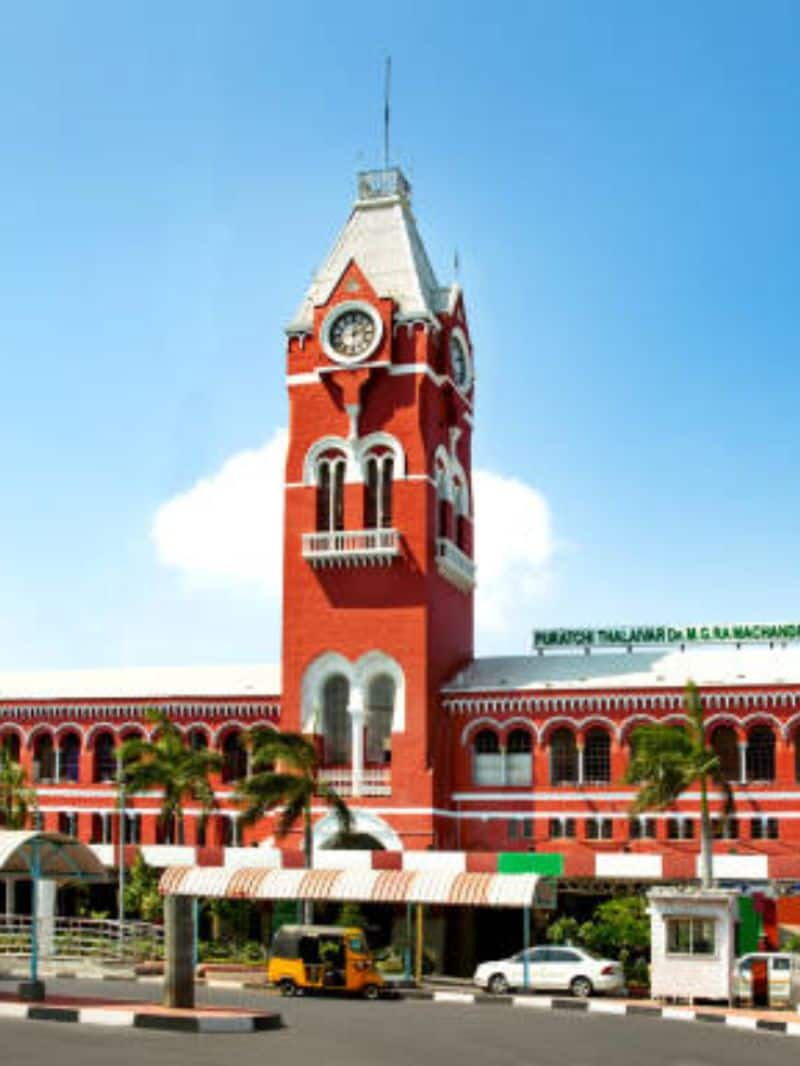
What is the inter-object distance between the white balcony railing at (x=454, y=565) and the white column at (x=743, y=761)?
47.1 ft

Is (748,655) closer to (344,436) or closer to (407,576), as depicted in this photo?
(407,576)

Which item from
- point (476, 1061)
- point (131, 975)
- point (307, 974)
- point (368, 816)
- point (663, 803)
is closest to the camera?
point (476, 1061)

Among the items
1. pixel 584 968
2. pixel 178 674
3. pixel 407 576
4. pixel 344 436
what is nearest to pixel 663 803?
pixel 584 968

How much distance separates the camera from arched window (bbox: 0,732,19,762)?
7525 centimetres

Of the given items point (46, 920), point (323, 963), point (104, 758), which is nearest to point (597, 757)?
point (46, 920)

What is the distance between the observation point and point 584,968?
46219 mm

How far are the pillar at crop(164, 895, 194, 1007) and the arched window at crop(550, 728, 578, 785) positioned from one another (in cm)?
3071

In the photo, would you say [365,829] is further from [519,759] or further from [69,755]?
[69,755]

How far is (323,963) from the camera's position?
43.9 m

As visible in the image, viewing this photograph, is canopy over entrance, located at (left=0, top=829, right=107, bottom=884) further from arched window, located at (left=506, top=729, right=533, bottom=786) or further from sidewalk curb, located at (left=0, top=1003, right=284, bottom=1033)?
arched window, located at (left=506, top=729, right=533, bottom=786)

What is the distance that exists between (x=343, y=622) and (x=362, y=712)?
3971 mm

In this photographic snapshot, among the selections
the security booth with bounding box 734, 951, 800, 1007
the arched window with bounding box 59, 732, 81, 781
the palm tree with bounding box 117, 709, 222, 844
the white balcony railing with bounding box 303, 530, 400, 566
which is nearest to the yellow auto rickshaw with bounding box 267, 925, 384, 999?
the security booth with bounding box 734, 951, 800, 1007

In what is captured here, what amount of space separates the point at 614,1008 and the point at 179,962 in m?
12.6

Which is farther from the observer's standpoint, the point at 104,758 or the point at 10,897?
the point at 104,758
